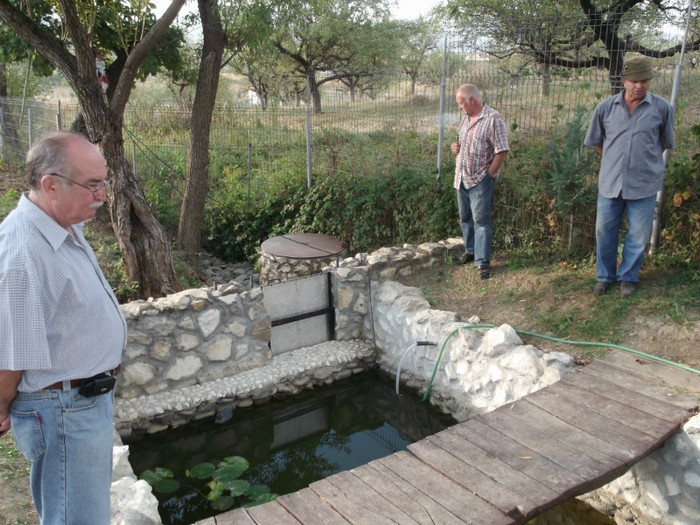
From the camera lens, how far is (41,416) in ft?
7.04


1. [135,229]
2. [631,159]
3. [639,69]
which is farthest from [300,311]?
[639,69]

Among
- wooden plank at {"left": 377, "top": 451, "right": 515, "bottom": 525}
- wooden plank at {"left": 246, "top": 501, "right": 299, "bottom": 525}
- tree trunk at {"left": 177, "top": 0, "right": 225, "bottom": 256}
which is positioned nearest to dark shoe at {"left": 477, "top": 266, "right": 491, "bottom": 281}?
wooden plank at {"left": 377, "top": 451, "right": 515, "bottom": 525}

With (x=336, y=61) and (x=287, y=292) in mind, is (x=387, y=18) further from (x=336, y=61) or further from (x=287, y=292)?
(x=287, y=292)

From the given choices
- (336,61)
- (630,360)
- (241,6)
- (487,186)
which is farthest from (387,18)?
(630,360)

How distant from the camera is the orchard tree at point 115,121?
6.43 metres

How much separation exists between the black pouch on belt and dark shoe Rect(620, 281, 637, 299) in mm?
4229

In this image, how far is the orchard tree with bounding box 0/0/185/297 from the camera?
21.1 ft

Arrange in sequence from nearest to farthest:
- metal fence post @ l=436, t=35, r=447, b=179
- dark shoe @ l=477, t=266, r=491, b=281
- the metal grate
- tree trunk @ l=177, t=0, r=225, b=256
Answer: the metal grate < dark shoe @ l=477, t=266, r=491, b=281 < metal fence post @ l=436, t=35, r=447, b=179 < tree trunk @ l=177, t=0, r=225, b=256

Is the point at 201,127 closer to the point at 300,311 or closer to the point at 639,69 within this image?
the point at 300,311

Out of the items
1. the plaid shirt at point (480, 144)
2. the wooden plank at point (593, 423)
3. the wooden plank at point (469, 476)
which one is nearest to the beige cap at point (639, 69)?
the plaid shirt at point (480, 144)

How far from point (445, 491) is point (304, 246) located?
4.82 m

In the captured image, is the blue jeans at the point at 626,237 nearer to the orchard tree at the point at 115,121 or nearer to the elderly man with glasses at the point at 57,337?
the elderly man with glasses at the point at 57,337

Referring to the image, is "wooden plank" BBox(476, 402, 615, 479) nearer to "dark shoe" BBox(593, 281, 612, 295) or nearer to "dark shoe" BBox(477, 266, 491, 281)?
"dark shoe" BBox(593, 281, 612, 295)

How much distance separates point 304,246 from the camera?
7.54m
